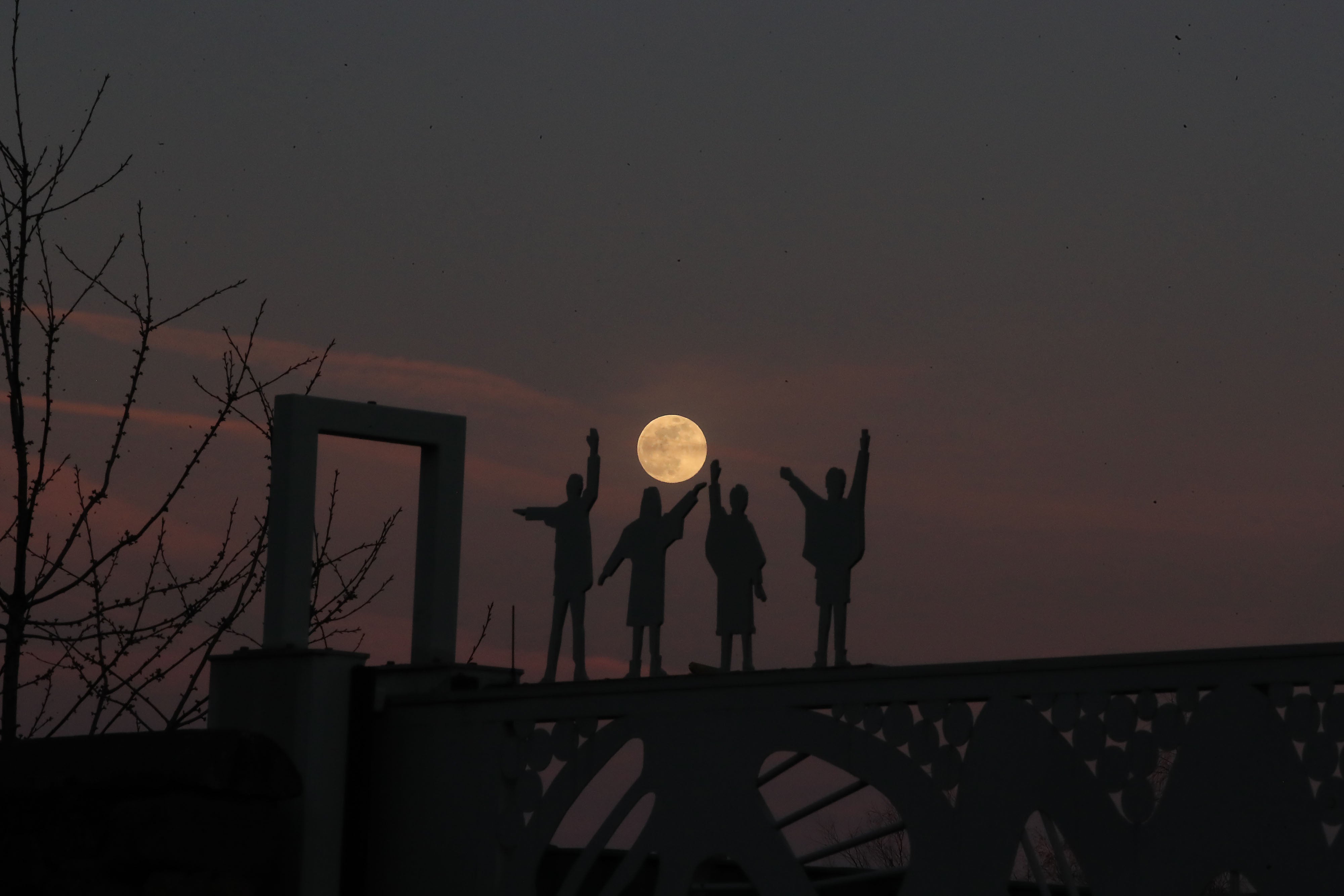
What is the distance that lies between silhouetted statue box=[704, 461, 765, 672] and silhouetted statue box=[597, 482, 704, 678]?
29 centimetres

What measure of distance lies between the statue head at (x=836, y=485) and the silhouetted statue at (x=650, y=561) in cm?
80

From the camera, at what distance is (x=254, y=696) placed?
10.1 meters

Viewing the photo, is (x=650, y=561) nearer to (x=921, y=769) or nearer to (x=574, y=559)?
(x=574, y=559)

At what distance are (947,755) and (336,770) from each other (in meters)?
3.53

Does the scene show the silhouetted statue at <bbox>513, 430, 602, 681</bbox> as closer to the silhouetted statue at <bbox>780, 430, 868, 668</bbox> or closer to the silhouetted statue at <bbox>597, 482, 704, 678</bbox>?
the silhouetted statue at <bbox>597, 482, 704, 678</bbox>

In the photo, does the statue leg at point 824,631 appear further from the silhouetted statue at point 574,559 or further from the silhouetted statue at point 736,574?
the silhouetted statue at point 574,559

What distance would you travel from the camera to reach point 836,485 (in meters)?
9.32

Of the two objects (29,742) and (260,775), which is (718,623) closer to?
(260,775)

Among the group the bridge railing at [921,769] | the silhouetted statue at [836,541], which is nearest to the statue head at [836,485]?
the silhouetted statue at [836,541]

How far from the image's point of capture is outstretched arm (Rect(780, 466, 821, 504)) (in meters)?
9.38

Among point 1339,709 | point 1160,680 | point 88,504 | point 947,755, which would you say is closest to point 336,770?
point 88,504

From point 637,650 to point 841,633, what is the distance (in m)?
1.25

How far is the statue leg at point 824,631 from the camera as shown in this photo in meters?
9.11

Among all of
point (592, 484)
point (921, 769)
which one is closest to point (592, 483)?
point (592, 484)
